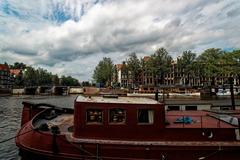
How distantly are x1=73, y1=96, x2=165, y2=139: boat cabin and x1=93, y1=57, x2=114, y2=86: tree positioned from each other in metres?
107

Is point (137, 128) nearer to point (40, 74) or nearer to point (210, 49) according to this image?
point (210, 49)

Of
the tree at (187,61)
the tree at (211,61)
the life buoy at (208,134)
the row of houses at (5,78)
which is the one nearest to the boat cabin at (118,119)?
the life buoy at (208,134)

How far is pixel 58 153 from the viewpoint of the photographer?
1220cm

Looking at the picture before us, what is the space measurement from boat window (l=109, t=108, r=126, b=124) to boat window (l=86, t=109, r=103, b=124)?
493mm

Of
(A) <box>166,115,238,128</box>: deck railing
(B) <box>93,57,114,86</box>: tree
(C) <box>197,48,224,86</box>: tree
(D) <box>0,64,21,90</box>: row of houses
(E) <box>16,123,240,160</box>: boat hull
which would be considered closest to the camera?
(E) <box>16,123,240,160</box>: boat hull

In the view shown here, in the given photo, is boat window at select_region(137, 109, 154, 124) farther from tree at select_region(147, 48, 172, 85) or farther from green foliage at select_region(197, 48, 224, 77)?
tree at select_region(147, 48, 172, 85)

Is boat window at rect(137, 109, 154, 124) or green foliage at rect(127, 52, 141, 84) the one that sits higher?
green foliage at rect(127, 52, 141, 84)

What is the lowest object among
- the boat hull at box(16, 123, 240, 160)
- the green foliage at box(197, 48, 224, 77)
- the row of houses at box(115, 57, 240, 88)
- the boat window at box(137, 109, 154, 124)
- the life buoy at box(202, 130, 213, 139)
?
the boat hull at box(16, 123, 240, 160)

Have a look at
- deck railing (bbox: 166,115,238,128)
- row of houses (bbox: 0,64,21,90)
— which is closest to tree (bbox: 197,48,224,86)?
deck railing (bbox: 166,115,238,128)

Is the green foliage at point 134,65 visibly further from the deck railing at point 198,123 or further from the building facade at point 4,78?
the building facade at point 4,78

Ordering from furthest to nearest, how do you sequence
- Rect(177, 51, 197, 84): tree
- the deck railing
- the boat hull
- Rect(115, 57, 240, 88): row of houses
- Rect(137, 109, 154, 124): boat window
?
1. Rect(115, 57, 240, 88): row of houses
2. Rect(177, 51, 197, 84): tree
3. the deck railing
4. Rect(137, 109, 154, 124): boat window
5. the boat hull

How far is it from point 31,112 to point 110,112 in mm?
10218

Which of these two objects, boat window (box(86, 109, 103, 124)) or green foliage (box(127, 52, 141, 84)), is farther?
green foliage (box(127, 52, 141, 84))

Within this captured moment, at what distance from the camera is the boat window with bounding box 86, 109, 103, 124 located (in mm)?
11586
